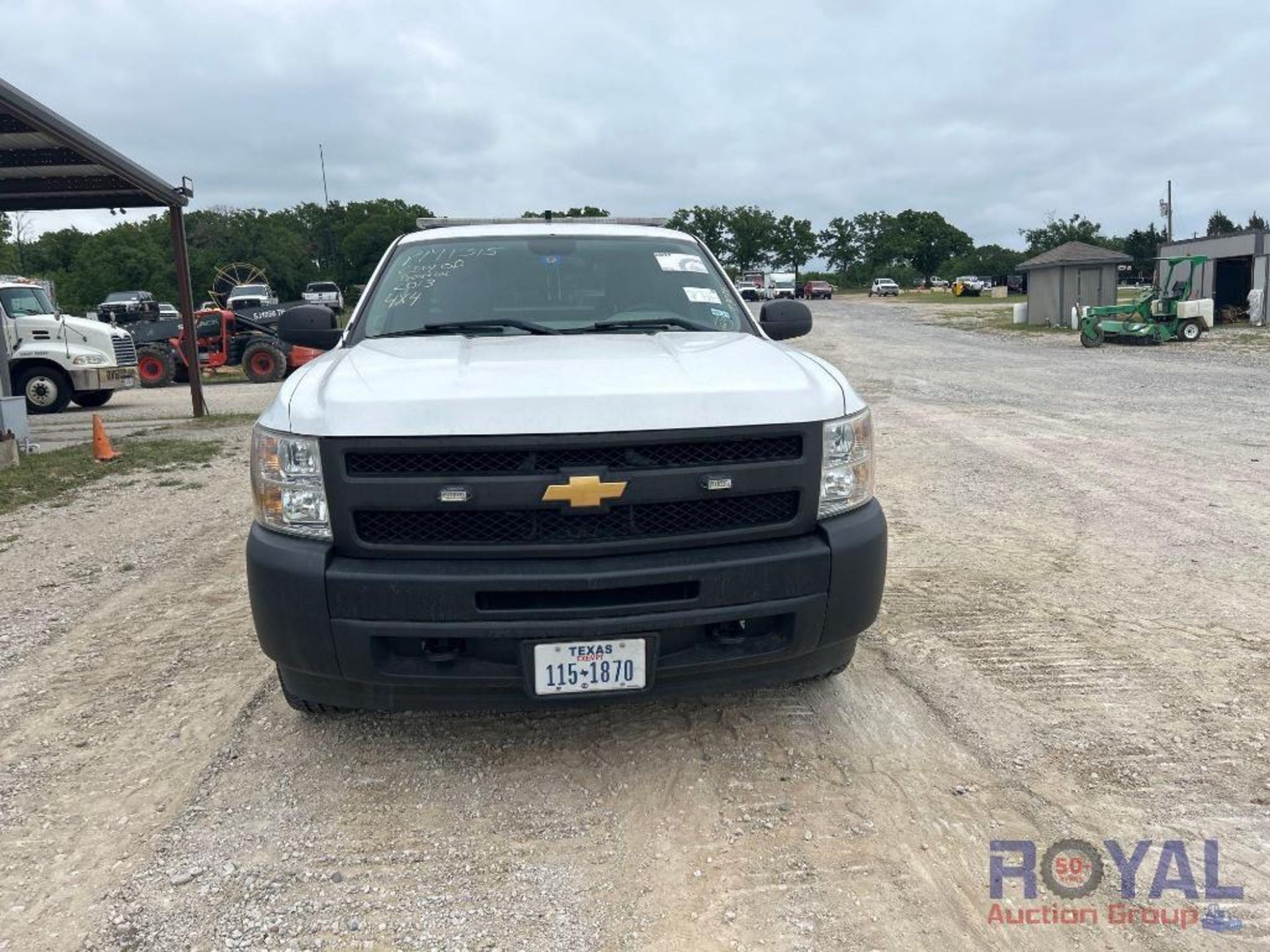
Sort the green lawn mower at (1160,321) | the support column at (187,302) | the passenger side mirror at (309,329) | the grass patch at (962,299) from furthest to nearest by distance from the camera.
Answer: the grass patch at (962,299) < the green lawn mower at (1160,321) < the support column at (187,302) < the passenger side mirror at (309,329)

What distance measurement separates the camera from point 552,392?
2826mm

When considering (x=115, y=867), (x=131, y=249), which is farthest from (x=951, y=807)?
(x=131, y=249)

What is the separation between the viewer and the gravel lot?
2.46m

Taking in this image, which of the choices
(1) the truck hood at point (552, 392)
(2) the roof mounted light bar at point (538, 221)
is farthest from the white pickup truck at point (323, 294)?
(1) the truck hood at point (552, 392)

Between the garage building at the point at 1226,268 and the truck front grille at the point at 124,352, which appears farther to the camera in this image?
the garage building at the point at 1226,268

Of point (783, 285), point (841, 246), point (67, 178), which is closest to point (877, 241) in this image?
point (841, 246)

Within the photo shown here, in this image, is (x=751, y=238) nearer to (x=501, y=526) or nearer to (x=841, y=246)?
(x=841, y=246)

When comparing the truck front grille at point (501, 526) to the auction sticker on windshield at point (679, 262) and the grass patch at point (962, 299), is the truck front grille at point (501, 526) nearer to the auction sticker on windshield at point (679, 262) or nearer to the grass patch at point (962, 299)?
the auction sticker on windshield at point (679, 262)

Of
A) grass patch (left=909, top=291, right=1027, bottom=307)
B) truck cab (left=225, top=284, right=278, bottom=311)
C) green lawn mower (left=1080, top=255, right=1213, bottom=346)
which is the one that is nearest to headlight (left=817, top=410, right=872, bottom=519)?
green lawn mower (left=1080, top=255, right=1213, bottom=346)

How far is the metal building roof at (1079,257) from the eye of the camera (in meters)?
28.5

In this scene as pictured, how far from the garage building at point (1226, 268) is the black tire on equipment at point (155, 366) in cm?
2861

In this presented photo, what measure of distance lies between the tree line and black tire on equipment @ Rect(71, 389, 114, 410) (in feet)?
75.2

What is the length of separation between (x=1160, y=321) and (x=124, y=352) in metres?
23.0

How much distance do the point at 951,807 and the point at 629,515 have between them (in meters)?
1.39
